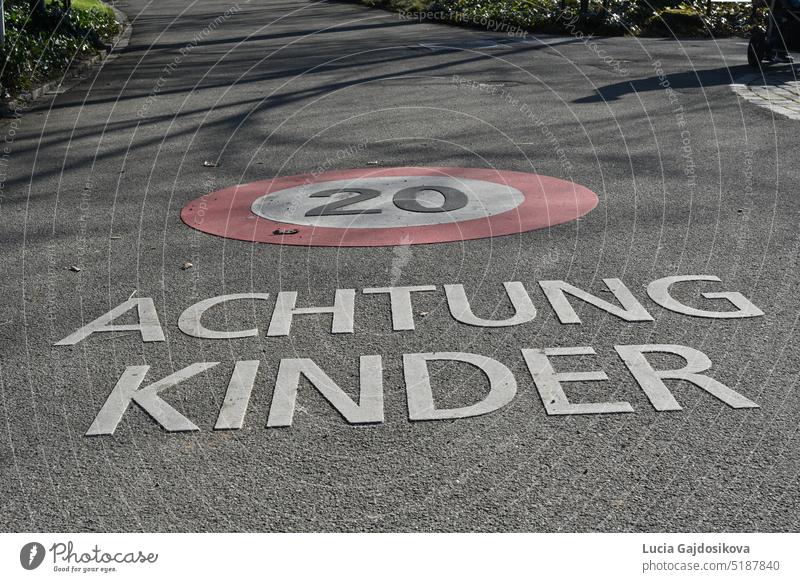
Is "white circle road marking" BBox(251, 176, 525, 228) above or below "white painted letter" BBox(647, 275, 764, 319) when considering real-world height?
below

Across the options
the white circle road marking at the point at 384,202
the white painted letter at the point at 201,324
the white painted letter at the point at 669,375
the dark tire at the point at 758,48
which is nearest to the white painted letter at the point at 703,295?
the white painted letter at the point at 669,375

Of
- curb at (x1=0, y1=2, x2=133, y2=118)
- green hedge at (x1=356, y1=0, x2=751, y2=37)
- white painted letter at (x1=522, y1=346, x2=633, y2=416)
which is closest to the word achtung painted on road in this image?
white painted letter at (x1=522, y1=346, x2=633, y2=416)

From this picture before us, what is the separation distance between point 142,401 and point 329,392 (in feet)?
2.71

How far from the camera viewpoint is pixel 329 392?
4.27 meters

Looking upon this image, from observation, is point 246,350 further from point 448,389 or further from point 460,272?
point 460,272

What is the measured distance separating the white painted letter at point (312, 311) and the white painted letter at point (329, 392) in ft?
1.38

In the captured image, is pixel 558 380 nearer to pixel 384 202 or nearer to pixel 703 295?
pixel 703 295

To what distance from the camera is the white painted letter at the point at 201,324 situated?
4.99 metres

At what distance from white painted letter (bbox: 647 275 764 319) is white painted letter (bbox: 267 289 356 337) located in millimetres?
1708

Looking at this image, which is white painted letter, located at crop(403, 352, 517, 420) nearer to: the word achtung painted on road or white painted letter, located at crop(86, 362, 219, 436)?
the word achtung painted on road

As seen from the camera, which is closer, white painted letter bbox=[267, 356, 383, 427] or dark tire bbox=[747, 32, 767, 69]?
white painted letter bbox=[267, 356, 383, 427]

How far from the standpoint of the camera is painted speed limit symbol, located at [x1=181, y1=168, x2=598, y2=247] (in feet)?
22.1

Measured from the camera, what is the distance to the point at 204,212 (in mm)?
7473

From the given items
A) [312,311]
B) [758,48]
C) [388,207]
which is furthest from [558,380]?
[758,48]
